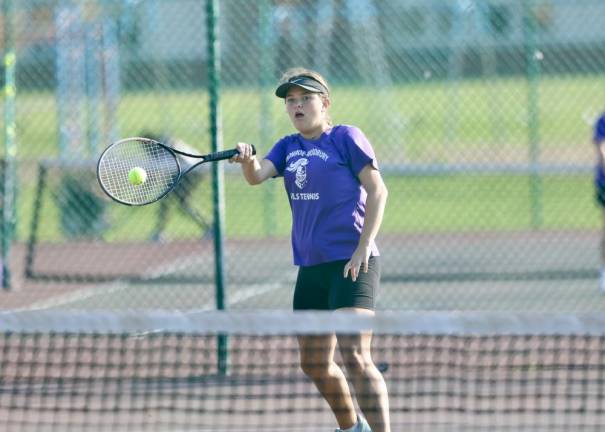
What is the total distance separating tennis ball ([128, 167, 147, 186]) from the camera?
4973 mm

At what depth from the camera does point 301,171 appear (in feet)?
15.5

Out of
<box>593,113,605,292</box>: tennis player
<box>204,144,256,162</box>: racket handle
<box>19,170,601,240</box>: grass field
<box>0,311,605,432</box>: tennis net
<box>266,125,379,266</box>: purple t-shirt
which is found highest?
<box>19,170,601,240</box>: grass field

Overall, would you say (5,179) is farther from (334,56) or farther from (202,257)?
(334,56)

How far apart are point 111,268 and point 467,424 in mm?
5506

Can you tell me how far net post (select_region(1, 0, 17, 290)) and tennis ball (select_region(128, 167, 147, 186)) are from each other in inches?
161

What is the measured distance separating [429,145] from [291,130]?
2486 millimetres

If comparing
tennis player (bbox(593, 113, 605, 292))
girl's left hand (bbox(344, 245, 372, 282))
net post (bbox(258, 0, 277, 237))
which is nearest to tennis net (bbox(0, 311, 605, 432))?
girl's left hand (bbox(344, 245, 372, 282))

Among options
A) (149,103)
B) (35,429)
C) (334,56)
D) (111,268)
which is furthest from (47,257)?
(35,429)

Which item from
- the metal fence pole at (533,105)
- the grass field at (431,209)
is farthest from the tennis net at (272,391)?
the grass field at (431,209)

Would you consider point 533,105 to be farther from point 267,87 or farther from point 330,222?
point 330,222

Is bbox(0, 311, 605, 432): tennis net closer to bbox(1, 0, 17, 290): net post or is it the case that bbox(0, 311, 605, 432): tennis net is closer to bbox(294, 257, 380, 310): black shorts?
bbox(294, 257, 380, 310): black shorts

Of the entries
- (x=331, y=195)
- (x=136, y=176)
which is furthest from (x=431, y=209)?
(x=331, y=195)

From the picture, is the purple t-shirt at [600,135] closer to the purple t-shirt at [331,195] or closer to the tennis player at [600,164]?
the tennis player at [600,164]

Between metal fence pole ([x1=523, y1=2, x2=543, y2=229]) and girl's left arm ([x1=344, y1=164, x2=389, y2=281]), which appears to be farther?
metal fence pole ([x1=523, y1=2, x2=543, y2=229])
